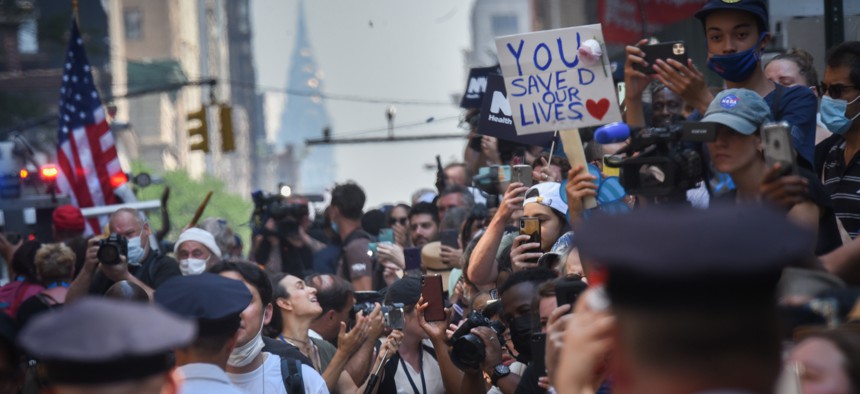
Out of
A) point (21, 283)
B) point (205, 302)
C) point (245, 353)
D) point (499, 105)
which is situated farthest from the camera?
point (21, 283)

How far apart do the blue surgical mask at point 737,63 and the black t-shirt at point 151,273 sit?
507 cm

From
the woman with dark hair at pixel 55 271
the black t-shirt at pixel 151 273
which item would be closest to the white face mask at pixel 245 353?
the black t-shirt at pixel 151 273

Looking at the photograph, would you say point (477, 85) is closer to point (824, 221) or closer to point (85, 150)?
point (85, 150)

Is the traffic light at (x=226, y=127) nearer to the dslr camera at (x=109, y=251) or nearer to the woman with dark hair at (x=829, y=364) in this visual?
the dslr camera at (x=109, y=251)

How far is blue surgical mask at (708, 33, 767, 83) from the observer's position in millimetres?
6129

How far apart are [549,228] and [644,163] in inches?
105

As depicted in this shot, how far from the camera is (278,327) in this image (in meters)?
8.15

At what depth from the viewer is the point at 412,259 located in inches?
403

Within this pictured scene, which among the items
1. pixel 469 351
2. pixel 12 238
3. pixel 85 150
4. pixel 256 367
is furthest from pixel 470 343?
pixel 85 150

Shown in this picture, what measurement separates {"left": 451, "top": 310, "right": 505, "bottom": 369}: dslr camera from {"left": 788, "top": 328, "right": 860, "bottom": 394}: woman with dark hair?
3.46 m

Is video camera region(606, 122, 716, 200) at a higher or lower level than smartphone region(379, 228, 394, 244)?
higher

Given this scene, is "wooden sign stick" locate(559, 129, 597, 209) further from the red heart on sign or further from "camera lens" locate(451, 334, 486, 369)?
"camera lens" locate(451, 334, 486, 369)

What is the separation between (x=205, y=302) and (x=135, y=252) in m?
6.09

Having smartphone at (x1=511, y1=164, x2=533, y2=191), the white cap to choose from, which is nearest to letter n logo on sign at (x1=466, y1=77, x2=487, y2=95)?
the white cap
